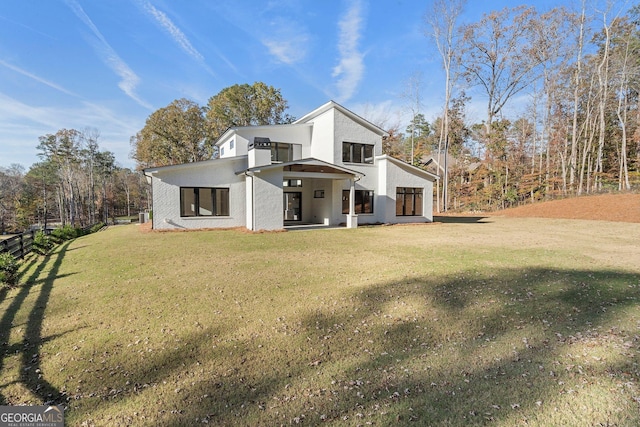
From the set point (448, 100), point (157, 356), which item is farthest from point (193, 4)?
point (448, 100)

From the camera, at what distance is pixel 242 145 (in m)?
18.4

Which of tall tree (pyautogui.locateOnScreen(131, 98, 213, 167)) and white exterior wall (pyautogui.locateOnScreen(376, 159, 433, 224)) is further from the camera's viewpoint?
tall tree (pyautogui.locateOnScreen(131, 98, 213, 167))

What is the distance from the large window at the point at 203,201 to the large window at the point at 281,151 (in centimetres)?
387

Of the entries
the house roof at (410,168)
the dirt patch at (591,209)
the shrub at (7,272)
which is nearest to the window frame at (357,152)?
the house roof at (410,168)

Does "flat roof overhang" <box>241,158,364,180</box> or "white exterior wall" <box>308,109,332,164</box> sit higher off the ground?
"white exterior wall" <box>308,109,332,164</box>

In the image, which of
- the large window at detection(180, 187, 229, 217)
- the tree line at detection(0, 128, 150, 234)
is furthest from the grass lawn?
the tree line at detection(0, 128, 150, 234)

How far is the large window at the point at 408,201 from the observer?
19.0m

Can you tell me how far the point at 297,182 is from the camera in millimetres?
19000

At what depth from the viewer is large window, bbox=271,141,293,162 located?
18344 millimetres

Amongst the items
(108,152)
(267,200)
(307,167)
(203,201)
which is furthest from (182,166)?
(108,152)

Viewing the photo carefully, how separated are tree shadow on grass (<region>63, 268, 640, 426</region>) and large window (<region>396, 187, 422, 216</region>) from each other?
46.1 feet

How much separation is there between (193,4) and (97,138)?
39164 millimetres

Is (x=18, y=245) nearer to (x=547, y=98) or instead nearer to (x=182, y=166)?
(x=182, y=166)

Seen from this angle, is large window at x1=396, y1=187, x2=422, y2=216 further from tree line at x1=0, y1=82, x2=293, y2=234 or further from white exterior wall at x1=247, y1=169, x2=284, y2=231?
tree line at x1=0, y1=82, x2=293, y2=234
